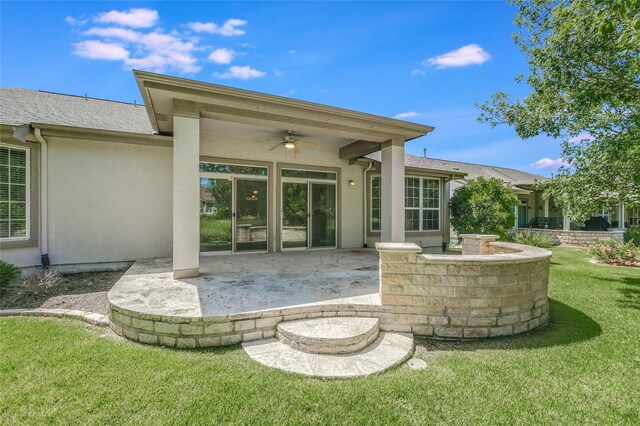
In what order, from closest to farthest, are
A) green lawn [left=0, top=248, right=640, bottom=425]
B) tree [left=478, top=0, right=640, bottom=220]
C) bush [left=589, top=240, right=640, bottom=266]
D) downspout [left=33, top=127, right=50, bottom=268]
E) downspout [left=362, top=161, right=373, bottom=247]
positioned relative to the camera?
green lawn [left=0, top=248, right=640, bottom=425]
tree [left=478, top=0, right=640, bottom=220]
downspout [left=33, top=127, right=50, bottom=268]
bush [left=589, top=240, right=640, bottom=266]
downspout [left=362, top=161, right=373, bottom=247]

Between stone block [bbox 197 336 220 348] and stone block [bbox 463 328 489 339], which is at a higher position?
stone block [bbox 197 336 220 348]

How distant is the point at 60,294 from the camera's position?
5238 mm

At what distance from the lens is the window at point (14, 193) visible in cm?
606

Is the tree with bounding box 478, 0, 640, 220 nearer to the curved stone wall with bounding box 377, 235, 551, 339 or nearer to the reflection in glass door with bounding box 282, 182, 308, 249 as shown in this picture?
the curved stone wall with bounding box 377, 235, 551, 339

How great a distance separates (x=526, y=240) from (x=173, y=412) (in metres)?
14.7

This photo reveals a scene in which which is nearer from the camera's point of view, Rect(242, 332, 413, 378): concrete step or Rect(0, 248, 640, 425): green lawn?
Rect(0, 248, 640, 425): green lawn

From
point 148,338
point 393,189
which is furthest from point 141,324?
point 393,189

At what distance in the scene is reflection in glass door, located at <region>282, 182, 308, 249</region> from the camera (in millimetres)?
8766

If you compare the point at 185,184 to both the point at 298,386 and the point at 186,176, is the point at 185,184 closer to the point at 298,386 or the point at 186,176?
the point at 186,176

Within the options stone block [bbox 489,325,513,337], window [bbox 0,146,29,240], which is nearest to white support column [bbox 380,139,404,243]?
stone block [bbox 489,325,513,337]

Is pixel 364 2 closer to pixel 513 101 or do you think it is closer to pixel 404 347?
pixel 513 101

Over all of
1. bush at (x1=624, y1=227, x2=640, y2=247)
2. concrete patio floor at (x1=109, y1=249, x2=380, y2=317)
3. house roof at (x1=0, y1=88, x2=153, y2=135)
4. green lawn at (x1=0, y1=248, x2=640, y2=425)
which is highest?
house roof at (x1=0, y1=88, x2=153, y2=135)

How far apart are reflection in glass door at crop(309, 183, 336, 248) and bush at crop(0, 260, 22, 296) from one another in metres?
6.73

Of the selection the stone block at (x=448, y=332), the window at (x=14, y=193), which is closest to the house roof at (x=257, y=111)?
the window at (x=14, y=193)
